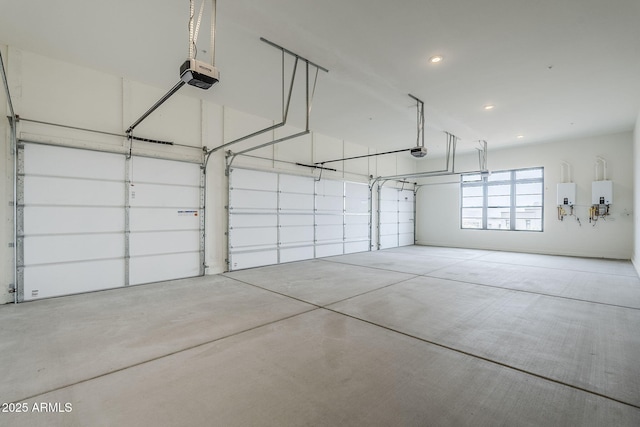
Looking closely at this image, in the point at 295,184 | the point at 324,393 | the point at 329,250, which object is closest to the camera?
the point at 324,393

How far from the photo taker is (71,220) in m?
4.63

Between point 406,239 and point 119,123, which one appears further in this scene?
point 406,239

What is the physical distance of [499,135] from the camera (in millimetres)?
8430

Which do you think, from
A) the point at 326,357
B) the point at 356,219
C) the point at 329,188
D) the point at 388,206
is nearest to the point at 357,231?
the point at 356,219

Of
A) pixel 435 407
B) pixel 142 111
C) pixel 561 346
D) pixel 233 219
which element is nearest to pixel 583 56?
pixel 561 346

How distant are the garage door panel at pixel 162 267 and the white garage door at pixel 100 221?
0.02 m

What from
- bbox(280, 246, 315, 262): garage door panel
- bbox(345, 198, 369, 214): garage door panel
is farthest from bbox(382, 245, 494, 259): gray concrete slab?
bbox(280, 246, 315, 262): garage door panel

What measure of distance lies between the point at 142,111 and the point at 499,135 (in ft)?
30.2

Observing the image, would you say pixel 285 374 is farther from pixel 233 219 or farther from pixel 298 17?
pixel 233 219

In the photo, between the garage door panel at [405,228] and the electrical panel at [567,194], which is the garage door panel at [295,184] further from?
the electrical panel at [567,194]

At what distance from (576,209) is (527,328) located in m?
8.10

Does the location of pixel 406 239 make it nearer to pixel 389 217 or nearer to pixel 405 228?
pixel 405 228

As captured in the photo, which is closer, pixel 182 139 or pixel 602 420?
pixel 602 420

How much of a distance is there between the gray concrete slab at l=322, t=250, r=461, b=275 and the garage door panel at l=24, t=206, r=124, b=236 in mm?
5201
